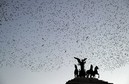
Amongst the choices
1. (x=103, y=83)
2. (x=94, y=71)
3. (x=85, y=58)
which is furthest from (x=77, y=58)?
(x=103, y=83)

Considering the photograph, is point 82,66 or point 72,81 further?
point 82,66

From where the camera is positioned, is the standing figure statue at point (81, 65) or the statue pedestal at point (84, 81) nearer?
the statue pedestal at point (84, 81)

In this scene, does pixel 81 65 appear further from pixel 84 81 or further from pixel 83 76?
pixel 84 81

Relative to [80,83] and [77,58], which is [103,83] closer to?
[80,83]

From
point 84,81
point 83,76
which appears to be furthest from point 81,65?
point 84,81

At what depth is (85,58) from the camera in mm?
27000

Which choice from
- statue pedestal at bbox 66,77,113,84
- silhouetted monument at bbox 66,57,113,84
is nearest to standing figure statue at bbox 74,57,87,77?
silhouetted monument at bbox 66,57,113,84

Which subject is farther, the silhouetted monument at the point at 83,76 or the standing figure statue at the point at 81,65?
the standing figure statue at the point at 81,65

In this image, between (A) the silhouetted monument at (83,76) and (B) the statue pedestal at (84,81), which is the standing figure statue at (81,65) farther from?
(B) the statue pedestal at (84,81)

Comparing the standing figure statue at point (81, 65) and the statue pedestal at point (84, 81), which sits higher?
the standing figure statue at point (81, 65)

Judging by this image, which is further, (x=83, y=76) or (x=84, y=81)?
(x=83, y=76)

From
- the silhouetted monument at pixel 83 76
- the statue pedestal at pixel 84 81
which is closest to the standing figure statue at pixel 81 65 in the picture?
the silhouetted monument at pixel 83 76

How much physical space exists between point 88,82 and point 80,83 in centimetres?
101

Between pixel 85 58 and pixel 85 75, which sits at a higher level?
pixel 85 58
